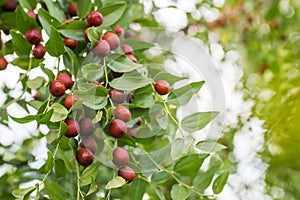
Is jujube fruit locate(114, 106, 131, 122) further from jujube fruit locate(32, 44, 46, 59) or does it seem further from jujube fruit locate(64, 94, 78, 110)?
jujube fruit locate(32, 44, 46, 59)

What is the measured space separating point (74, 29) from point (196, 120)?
0.22 meters

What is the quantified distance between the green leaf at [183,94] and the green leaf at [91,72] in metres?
0.12

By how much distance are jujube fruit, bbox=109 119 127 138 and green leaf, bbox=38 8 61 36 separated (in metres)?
0.18

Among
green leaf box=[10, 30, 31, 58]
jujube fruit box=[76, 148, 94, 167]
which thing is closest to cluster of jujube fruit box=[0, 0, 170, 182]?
jujube fruit box=[76, 148, 94, 167]

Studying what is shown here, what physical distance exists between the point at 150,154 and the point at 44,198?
0.24m

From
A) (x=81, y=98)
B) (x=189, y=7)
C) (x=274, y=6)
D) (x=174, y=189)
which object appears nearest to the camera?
(x=81, y=98)

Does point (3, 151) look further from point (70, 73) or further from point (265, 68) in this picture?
point (265, 68)

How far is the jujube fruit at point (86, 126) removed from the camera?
0.71 metres

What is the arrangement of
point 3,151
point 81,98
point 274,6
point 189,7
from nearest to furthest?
1. point 81,98
2. point 3,151
3. point 189,7
4. point 274,6

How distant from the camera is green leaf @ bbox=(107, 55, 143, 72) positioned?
72 centimetres

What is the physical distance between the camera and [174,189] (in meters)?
0.81

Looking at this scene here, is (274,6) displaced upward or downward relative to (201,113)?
downward

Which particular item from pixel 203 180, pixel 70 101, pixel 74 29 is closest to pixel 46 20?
pixel 74 29

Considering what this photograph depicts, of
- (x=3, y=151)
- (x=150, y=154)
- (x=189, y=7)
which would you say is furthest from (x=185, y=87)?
(x=189, y=7)
